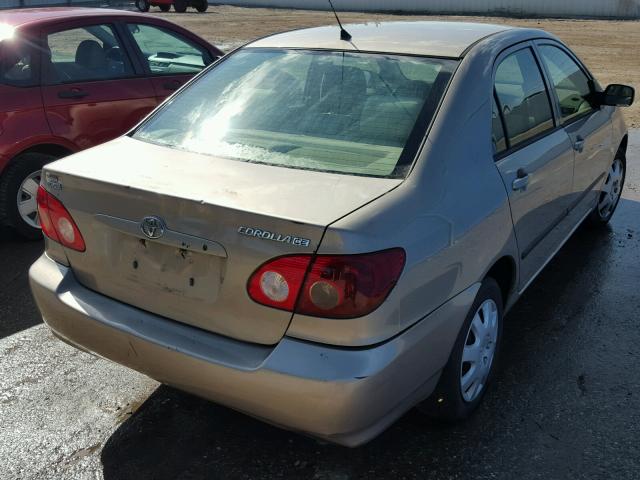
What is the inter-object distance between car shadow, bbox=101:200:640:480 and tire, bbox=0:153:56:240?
2.57 meters

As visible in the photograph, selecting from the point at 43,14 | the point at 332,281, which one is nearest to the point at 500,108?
the point at 332,281

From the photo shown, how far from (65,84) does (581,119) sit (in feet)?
12.2

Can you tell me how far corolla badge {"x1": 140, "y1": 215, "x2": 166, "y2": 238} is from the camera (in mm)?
2502

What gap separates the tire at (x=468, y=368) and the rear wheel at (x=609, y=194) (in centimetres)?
239

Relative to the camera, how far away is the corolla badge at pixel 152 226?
2.50 meters

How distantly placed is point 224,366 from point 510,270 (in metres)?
1.55

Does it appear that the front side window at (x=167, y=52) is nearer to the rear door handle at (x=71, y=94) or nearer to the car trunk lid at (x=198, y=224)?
the rear door handle at (x=71, y=94)

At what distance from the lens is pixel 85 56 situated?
18.4 ft

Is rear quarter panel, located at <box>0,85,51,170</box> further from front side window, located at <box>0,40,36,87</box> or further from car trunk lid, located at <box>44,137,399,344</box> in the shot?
car trunk lid, located at <box>44,137,399,344</box>

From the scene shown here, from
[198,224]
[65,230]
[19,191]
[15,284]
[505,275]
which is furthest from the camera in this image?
[19,191]

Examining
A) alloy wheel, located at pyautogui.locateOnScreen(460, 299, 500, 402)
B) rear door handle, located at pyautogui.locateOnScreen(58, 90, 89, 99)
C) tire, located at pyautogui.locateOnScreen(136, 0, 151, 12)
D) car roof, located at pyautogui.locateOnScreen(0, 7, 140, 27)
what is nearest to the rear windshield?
alloy wheel, located at pyautogui.locateOnScreen(460, 299, 500, 402)

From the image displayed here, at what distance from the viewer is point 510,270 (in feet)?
10.8

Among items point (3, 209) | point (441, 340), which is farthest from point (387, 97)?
point (3, 209)

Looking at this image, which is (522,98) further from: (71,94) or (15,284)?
(71,94)
